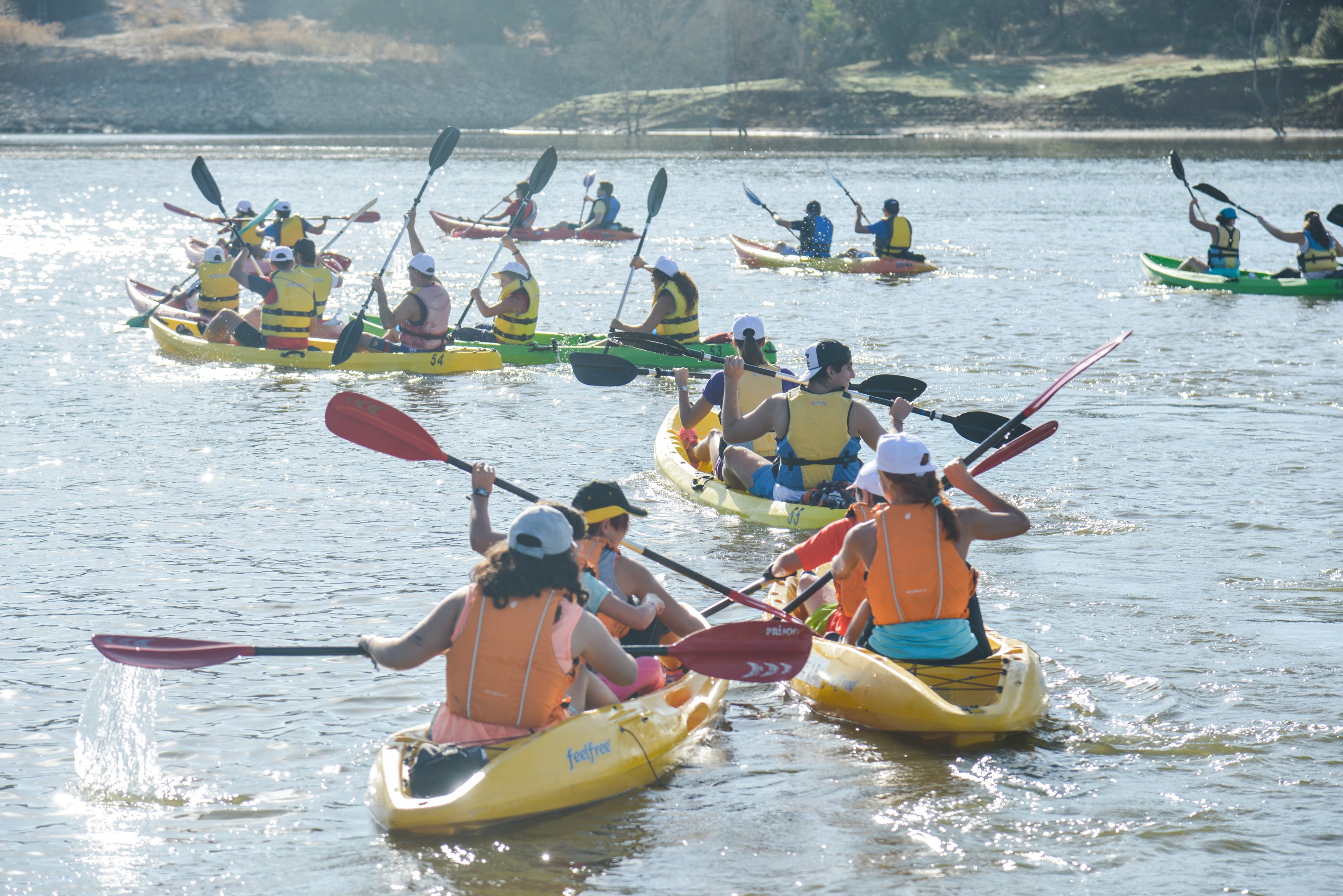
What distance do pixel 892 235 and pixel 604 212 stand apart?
832cm

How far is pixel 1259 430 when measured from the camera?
45.8ft

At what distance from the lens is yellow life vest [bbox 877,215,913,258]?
25.2m

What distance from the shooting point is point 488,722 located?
582 cm

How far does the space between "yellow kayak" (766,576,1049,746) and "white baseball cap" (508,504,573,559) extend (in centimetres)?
201

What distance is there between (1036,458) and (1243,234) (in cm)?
2274

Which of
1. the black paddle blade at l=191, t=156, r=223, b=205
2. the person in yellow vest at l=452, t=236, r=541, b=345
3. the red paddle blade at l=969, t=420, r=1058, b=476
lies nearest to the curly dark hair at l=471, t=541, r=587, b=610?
the red paddle blade at l=969, t=420, r=1058, b=476

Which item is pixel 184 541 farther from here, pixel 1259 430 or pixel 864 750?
pixel 1259 430

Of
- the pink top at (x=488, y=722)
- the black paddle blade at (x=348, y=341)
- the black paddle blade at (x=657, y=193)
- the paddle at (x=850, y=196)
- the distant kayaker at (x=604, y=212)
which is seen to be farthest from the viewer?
the distant kayaker at (x=604, y=212)

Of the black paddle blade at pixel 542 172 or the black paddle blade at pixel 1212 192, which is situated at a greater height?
the black paddle blade at pixel 542 172

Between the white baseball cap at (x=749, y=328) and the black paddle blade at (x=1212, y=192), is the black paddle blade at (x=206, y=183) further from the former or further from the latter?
the black paddle blade at (x=1212, y=192)

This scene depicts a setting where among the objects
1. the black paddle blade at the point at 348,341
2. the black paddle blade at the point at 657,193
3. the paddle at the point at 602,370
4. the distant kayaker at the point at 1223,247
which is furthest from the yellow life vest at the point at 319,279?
the distant kayaker at the point at 1223,247

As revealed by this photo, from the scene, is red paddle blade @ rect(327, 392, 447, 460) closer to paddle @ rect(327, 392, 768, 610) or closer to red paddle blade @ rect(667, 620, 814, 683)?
paddle @ rect(327, 392, 768, 610)

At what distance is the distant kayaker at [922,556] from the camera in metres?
6.55

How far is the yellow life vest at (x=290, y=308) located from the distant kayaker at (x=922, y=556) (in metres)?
11.3
